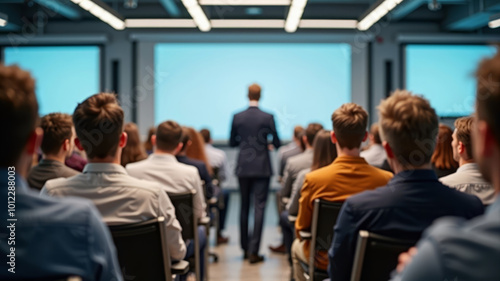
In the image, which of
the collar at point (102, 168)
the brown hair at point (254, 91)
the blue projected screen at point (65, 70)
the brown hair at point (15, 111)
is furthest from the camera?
the blue projected screen at point (65, 70)

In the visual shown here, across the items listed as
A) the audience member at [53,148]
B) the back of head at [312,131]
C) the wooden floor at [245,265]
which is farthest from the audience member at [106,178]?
A: the back of head at [312,131]

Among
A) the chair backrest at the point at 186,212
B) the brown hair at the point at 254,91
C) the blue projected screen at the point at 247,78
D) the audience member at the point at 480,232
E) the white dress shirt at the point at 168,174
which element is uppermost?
the blue projected screen at the point at 247,78

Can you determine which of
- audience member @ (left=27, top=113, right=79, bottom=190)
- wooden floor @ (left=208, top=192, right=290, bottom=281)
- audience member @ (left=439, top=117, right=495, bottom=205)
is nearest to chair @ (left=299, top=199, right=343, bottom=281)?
audience member @ (left=439, top=117, right=495, bottom=205)

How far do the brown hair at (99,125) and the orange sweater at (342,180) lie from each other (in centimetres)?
102

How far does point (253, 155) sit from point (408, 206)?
3.40 meters

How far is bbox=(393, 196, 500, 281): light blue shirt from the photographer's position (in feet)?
2.55

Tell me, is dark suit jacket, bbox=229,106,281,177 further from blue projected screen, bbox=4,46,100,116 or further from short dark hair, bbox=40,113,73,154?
blue projected screen, bbox=4,46,100,116

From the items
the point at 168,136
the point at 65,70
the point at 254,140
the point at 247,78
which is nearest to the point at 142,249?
the point at 168,136

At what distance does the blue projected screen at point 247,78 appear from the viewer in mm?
9508

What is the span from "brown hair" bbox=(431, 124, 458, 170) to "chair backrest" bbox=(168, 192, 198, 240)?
149cm

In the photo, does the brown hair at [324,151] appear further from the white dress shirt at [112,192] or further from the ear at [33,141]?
the ear at [33,141]

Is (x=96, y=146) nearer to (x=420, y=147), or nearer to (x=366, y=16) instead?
(x=420, y=147)

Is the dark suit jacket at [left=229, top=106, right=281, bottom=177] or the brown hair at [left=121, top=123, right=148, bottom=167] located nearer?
the brown hair at [left=121, top=123, right=148, bottom=167]

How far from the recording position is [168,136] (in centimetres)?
316
